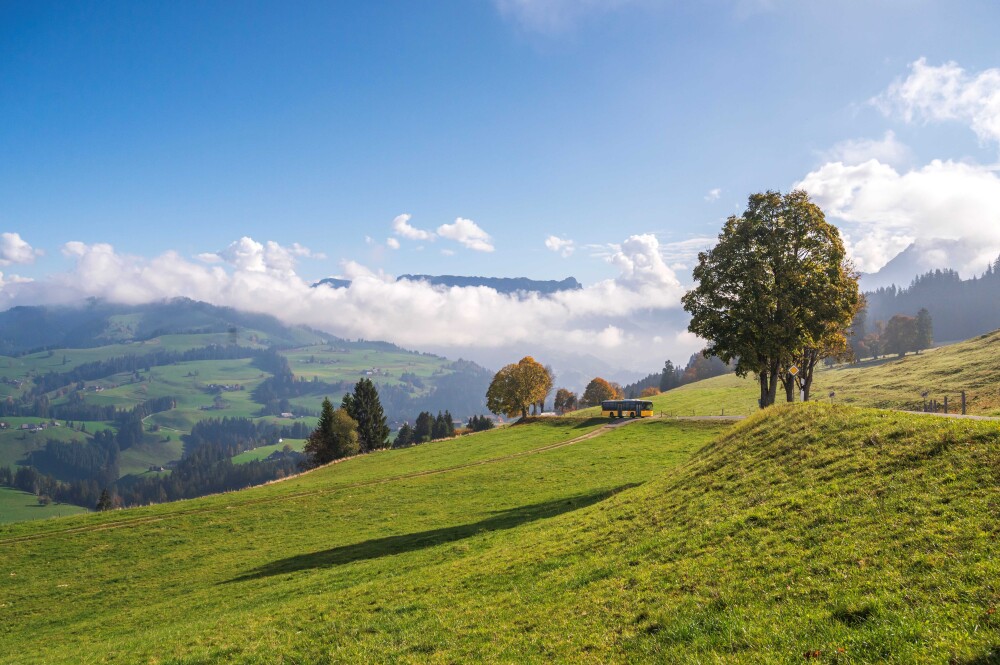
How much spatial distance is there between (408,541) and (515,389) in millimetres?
69879

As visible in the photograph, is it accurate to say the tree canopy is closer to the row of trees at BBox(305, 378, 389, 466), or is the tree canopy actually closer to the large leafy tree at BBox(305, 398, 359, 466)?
the row of trees at BBox(305, 378, 389, 466)

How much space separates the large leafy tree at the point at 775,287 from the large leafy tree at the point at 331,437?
74.6 m

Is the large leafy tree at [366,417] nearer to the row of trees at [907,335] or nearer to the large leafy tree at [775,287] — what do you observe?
the large leafy tree at [775,287]

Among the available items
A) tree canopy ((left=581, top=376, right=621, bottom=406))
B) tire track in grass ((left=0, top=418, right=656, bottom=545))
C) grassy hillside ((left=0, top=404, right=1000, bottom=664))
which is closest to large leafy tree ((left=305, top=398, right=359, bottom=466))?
tire track in grass ((left=0, top=418, right=656, bottom=545))

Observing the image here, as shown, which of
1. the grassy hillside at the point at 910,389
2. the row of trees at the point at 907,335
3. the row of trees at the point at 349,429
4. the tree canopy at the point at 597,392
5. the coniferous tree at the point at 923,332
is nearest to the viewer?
the grassy hillside at the point at 910,389

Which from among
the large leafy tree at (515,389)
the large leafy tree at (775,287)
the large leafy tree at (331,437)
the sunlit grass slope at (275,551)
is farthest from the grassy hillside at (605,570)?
the large leafy tree at (515,389)

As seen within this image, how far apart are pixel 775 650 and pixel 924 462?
10560 mm

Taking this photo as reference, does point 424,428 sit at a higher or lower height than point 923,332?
lower

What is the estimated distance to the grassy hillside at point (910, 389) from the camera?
52156 millimetres

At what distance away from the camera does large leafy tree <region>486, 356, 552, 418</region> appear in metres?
99.9

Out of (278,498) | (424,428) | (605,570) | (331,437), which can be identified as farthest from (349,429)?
(605,570)

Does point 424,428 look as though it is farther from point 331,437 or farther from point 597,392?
point 331,437

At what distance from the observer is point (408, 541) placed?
3067cm

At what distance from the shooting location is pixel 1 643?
24.2 metres
